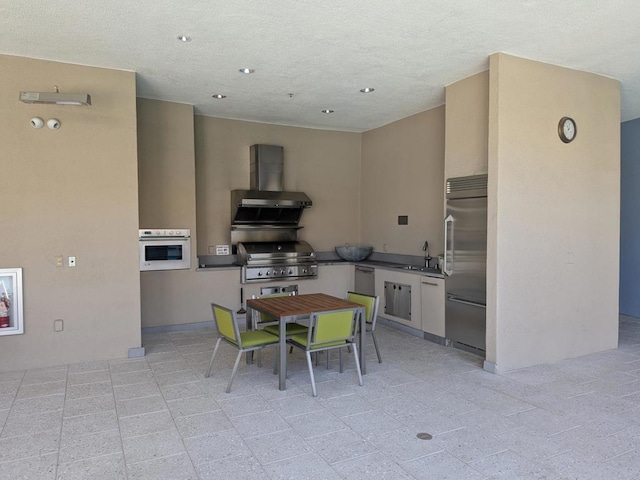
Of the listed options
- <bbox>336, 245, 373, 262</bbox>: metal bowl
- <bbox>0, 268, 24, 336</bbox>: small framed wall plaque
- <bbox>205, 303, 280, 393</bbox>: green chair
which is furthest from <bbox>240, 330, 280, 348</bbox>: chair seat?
<bbox>336, 245, 373, 262</bbox>: metal bowl

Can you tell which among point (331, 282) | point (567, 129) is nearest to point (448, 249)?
point (567, 129)

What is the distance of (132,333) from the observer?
4.85 meters

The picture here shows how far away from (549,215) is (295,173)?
391cm

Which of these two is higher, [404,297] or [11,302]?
[11,302]

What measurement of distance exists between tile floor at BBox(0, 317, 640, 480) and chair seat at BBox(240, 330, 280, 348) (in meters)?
0.39

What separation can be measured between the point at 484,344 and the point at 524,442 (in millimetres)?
1813

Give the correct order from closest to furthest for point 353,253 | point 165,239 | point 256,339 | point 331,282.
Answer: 1. point 256,339
2. point 165,239
3. point 331,282
4. point 353,253

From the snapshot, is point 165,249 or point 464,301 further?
point 165,249

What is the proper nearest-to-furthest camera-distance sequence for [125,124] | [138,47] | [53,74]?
[138,47]
[53,74]
[125,124]

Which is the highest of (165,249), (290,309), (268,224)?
(268,224)

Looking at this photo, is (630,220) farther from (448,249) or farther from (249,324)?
(249,324)

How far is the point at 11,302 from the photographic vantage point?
4.34 meters

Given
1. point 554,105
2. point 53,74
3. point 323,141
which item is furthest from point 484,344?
point 53,74

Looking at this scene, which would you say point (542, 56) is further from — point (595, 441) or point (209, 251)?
point (209, 251)
